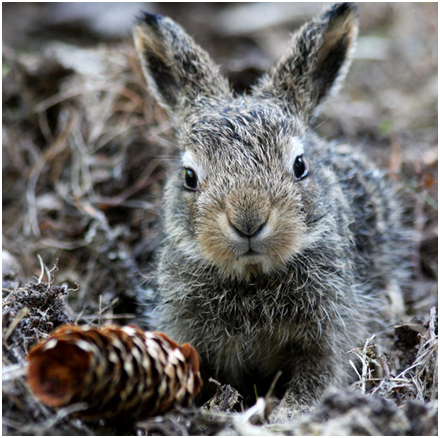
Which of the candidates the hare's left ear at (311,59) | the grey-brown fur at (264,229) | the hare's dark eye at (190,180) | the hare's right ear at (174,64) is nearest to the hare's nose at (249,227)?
the grey-brown fur at (264,229)

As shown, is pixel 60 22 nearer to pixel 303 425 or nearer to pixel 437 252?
pixel 437 252

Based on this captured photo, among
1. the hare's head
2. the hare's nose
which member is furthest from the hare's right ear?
the hare's nose

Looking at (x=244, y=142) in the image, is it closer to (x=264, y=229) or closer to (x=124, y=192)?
(x=264, y=229)

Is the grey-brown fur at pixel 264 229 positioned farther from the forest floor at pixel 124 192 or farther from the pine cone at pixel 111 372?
the pine cone at pixel 111 372

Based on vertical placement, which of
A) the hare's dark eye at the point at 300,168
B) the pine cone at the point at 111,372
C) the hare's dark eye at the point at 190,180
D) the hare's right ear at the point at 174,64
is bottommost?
the pine cone at the point at 111,372

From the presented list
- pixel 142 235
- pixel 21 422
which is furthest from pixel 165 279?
pixel 21 422
